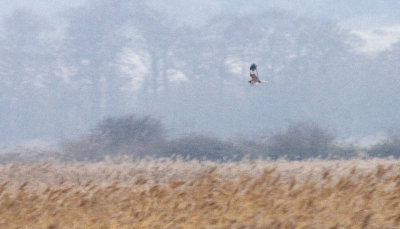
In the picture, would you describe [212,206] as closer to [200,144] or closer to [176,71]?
[200,144]

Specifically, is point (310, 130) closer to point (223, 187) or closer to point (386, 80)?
point (223, 187)

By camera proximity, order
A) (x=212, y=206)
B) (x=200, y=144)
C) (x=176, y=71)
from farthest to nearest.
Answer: (x=176, y=71) → (x=200, y=144) → (x=212, y=206)

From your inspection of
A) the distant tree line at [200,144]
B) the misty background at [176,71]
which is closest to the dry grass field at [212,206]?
the distant tree line at [200,144]

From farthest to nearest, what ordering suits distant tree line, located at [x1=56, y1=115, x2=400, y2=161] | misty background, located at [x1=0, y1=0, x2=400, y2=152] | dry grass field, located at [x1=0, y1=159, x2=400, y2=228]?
misty background, located at [x1=0, y1=0, x2=400, y2=152] → distant tree line, located at [x1=56, y1=115, x2=400, y2=161] → dry grass field, located at [x1=0, y1=159, x2=400, y2=228]

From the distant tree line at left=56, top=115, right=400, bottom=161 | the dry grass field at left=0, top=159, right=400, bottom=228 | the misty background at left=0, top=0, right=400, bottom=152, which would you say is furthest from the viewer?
the misty background at left=0, top=0, right=400, bottom=152

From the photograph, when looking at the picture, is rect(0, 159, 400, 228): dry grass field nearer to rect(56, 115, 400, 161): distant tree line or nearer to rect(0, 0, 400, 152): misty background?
rect(56, 115, 400, 161): distant tree line

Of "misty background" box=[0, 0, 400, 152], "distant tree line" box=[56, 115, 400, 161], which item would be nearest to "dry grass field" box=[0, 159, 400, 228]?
"distant tree line" box=[56, 115, 400, 161]

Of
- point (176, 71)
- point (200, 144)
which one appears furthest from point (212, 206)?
point (176, 71)

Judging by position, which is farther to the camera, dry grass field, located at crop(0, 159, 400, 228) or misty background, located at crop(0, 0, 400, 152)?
misty background, located at crop(0, 0, 400, 152)

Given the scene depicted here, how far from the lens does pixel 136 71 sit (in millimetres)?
53344

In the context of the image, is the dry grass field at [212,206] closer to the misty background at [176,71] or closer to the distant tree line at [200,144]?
the distant tree line at [200,144]

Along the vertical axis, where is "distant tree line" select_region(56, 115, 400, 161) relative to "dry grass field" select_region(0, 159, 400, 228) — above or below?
above

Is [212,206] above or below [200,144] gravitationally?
below

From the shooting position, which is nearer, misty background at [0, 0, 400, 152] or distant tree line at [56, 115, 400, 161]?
distant tree line at [56, 115, 400, 161]
